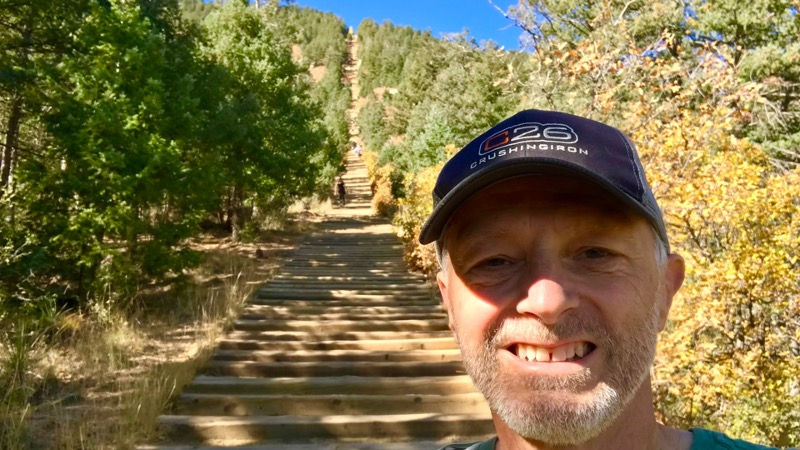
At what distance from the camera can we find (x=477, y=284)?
47.8 inches

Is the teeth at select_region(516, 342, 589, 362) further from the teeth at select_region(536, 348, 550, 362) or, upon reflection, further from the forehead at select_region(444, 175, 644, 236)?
the forehead at select_region(444, 175, 644, 236)

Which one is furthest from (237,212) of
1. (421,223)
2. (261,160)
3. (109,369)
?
(109,369)

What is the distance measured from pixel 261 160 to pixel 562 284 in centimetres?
1420

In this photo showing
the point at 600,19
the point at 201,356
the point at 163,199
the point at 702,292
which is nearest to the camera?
the point at 702,292

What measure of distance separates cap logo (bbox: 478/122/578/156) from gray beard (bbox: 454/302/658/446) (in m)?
0.35

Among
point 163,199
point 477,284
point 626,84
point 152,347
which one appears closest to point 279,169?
point 163,199

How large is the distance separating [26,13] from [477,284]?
1009cm

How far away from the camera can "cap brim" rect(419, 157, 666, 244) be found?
1089 millimetres

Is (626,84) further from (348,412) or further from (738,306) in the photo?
(348,412)

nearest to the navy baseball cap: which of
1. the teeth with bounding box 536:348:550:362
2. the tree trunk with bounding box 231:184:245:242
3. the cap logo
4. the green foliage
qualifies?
the cap logo

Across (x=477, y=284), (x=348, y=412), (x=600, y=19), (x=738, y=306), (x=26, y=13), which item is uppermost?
(x=26, y=13)

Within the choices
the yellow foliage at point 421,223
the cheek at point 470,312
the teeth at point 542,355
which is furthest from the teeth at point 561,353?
the yellow foliage at point 421,223

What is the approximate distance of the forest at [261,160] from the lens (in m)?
4.55

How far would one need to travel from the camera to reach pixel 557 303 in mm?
1089
